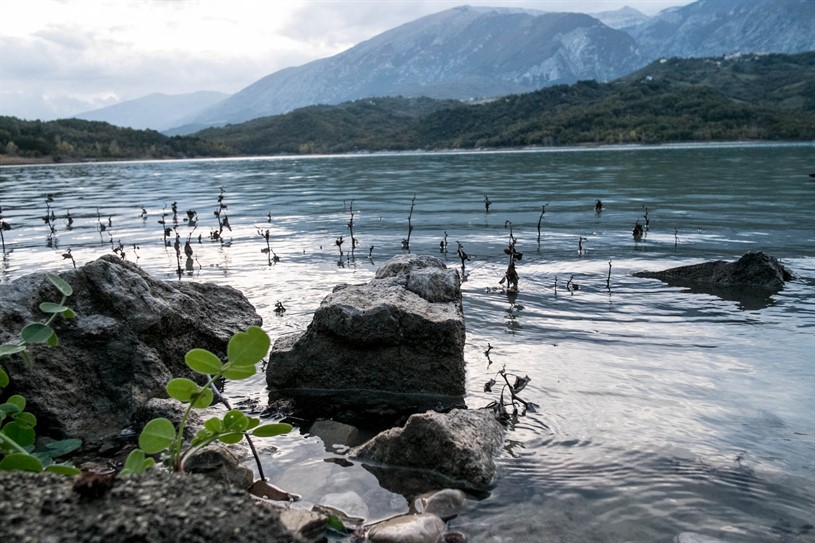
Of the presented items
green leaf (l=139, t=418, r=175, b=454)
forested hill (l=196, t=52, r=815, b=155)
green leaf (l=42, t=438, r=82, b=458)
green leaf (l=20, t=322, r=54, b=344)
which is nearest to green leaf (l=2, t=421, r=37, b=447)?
green leaf (l=42, t=438, r=82, b=458)

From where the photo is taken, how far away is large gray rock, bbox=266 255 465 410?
21.5ft

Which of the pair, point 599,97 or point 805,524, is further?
point 599,97

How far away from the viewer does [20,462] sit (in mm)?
2699

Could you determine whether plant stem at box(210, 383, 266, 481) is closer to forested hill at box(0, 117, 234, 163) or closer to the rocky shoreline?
the rocky shoreline

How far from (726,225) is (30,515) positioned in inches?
863

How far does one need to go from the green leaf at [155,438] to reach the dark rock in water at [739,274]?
10.9 m

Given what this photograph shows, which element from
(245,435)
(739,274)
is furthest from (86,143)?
(245,435)

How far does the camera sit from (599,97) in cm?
16588

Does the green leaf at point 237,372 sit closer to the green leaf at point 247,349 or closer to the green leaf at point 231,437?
the green leaf at point 247,349

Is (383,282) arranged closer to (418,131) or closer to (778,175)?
(778,175)

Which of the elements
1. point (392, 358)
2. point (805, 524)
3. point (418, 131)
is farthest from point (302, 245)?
point (418, 131)

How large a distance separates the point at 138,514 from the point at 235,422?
4.85 ft

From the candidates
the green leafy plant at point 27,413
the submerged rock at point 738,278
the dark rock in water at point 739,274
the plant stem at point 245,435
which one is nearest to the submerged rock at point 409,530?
the plant stem at point 245,435

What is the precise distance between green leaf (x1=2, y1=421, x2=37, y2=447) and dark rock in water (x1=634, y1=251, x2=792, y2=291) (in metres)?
11.0
